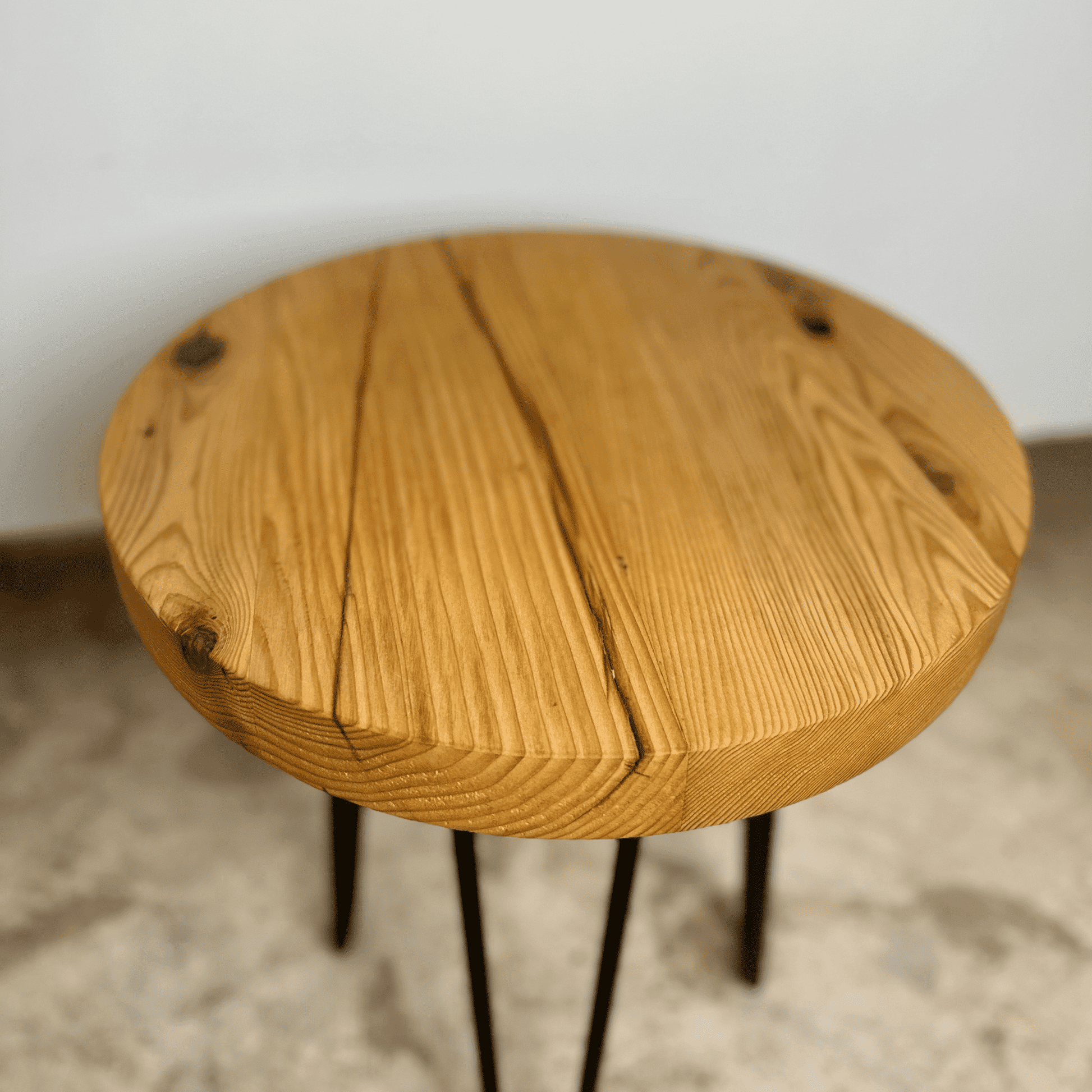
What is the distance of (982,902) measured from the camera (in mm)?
1008

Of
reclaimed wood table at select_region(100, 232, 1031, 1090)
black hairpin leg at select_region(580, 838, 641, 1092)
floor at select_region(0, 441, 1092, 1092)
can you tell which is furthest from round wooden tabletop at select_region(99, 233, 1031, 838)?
floor at select_region(0, 441, 1092, 1092)

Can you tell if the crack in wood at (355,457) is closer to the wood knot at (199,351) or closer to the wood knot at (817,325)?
the wood knot at (199,351)

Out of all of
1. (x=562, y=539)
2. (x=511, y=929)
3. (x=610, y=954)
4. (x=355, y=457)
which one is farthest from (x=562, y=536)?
(x=511, y=929)

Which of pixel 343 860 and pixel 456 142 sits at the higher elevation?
pixel 456 142

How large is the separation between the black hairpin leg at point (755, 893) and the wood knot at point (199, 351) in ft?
1.88

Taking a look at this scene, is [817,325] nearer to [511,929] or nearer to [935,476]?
[935,476]

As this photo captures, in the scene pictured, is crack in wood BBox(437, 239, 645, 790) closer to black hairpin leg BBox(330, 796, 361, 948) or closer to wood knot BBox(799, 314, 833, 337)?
wood knot BBox(799, 314, 833, 337)

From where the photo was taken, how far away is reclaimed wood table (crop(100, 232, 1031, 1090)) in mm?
470

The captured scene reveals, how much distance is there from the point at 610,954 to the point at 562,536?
1.08 ft

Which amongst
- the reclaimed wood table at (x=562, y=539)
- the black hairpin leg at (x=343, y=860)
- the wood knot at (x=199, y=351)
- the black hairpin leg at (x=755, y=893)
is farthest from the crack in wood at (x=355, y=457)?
the black hairpin leg at (x=755, y=893)

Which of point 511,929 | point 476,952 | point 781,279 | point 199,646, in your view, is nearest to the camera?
point 199,646

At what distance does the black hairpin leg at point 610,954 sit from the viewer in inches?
24.3

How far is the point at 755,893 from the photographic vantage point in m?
0.87

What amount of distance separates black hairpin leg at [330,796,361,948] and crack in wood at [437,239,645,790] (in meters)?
0.35
